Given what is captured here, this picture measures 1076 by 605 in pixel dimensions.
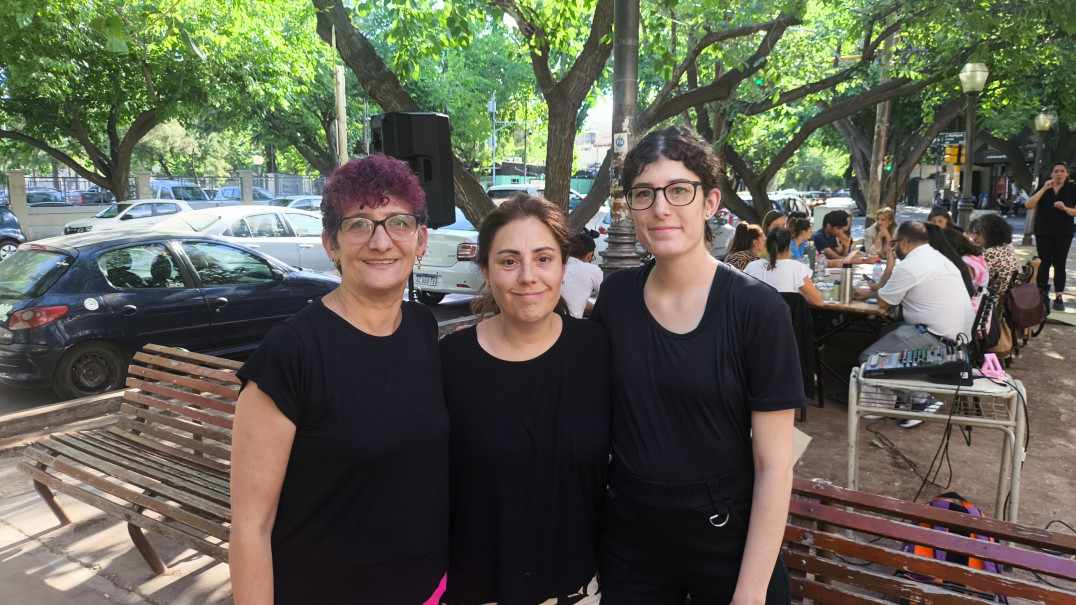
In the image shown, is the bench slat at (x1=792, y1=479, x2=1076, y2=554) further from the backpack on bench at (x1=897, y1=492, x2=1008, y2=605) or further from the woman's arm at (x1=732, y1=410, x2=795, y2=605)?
the woman's arm at (x1=732, y1=410, x2=795, y2=605)

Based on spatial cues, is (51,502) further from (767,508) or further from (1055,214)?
(1055,214)

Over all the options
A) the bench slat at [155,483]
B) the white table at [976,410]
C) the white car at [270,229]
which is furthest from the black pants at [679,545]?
the white car at [270,229]

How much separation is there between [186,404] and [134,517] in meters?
0.93

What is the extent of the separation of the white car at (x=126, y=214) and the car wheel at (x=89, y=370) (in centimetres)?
1153

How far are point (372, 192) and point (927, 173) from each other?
63606 mm

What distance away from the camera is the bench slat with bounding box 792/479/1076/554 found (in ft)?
6.87

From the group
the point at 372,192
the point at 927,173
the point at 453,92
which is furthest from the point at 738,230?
the point at 927,173

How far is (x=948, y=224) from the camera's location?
7.23 metres

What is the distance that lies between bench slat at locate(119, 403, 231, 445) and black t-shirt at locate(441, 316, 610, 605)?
2.13m

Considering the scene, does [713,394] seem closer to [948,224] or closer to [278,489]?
[278,489]

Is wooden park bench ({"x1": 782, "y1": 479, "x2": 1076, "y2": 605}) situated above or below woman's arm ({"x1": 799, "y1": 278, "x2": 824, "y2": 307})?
below

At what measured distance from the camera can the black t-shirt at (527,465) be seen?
1.77m

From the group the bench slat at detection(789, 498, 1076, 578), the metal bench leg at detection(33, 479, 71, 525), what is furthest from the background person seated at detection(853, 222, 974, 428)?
the metal bench leg at detection(33, 479, 71, 525)

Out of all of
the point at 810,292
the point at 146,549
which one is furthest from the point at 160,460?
the point at 810,292
